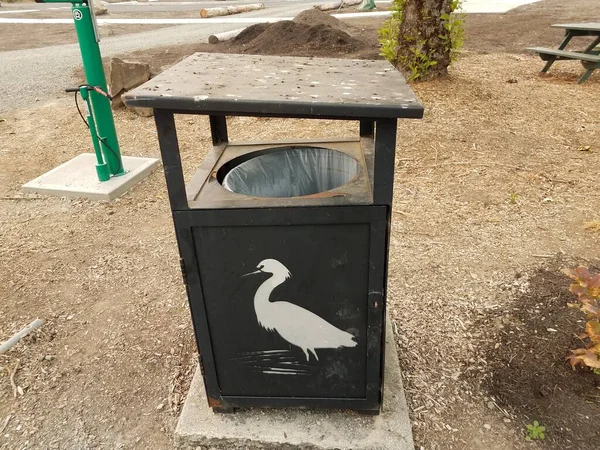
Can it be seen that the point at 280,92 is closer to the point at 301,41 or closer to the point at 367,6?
the point at 301,41

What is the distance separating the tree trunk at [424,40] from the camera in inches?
219

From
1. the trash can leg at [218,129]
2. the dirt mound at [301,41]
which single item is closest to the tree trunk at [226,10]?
the dirt mound at [301,41]

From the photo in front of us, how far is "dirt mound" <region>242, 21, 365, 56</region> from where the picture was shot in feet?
29.9

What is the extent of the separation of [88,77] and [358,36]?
8059mm

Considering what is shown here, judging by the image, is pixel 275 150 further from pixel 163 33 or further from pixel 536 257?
pixel 163 33

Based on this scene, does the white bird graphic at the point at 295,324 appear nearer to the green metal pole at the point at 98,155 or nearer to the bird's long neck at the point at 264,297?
the bird's long neck at the point at 264,297

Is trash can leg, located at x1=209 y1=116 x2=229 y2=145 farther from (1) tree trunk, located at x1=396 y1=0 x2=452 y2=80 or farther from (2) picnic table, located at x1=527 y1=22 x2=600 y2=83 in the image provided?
(2) picnic table, located at x1=527 y1=22 x2=600 y2=83

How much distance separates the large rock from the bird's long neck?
5.43m

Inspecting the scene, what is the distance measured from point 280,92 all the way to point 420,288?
178 cm

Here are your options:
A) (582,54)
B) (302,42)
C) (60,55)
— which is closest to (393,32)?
(582,54)

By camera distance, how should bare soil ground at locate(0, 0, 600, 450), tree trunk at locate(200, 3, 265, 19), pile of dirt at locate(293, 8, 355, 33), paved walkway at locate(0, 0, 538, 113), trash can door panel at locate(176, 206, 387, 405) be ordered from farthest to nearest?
1. tree trunk at locate(200, 3, 265, 19)
2. pile of dirt at locate(293, 8, 355, 33)
3. paved walkway at locate(0, 0, 538, 113)
4. bare soil ground at locate(0, 0, 600, 450)
5. trash can door panel at locate(176, 206, 387, 405)

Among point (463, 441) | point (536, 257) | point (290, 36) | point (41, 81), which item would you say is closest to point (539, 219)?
point (536, 257)

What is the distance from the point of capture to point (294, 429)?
6.30 ft

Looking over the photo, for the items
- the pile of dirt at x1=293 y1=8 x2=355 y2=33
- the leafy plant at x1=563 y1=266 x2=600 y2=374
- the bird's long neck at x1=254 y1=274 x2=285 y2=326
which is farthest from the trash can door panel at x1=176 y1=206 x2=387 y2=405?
the pile of dirt at x1=293 y1=8 x2=355 y2=33
